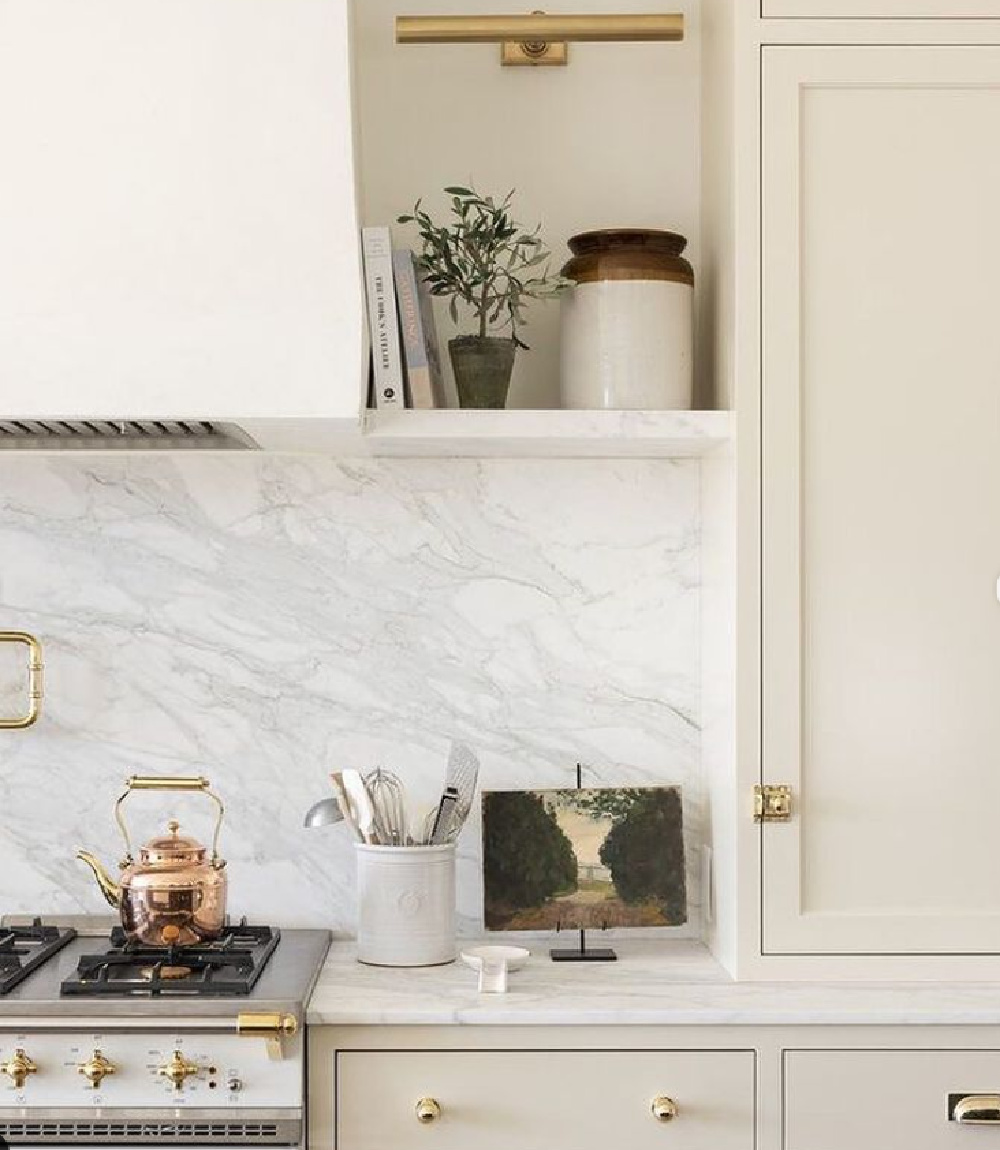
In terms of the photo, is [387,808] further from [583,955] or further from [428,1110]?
[428,1110]

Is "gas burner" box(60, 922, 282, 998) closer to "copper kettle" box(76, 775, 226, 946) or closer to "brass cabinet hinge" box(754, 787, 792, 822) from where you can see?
"copper kettle" box(76, 775, 226, 946)

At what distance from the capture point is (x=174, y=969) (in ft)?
6.99

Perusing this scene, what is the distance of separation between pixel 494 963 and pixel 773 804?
1.42ft

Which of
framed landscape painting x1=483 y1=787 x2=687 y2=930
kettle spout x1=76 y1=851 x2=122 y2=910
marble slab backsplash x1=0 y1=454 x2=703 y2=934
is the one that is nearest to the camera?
kettle spout x1=76 y1=851 x2=122 y2=910

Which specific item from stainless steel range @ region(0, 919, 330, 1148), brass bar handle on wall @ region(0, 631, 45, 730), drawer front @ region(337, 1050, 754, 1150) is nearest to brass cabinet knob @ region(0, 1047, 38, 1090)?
stainless steel range @ region(0, 919, 330, 1148)

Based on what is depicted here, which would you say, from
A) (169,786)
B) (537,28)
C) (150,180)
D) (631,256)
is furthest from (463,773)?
(537,28)

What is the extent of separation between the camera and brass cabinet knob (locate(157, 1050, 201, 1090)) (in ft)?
6.60

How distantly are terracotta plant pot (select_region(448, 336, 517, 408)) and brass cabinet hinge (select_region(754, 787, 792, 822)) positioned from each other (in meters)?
0.69

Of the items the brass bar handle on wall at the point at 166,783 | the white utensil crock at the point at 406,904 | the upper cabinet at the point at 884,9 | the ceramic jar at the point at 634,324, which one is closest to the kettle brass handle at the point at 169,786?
the brass bar handle on wall at the point at 166,783

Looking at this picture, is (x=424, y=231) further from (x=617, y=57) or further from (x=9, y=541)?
(x=9, y=541)

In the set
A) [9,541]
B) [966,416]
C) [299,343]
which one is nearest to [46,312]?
[299,343]

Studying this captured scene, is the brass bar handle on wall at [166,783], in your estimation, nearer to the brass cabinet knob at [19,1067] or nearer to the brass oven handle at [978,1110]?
the brass cabinet knob at [19,1067]

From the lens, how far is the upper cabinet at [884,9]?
2.20 metres

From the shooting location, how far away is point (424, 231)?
2.45 meters
